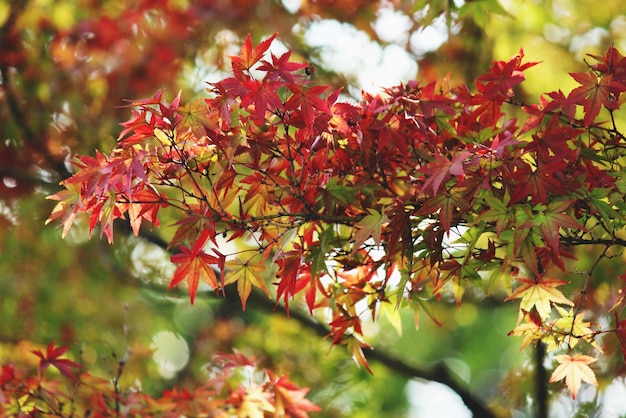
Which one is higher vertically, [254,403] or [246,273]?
[246,273]

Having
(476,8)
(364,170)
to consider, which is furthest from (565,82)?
(364,170)

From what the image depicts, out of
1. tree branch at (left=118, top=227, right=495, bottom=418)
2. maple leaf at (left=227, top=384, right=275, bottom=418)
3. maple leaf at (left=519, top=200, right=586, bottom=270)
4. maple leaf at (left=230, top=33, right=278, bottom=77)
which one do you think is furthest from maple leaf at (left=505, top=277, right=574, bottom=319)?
tree branch at (left=118, top=227, right=495, bottom=418)

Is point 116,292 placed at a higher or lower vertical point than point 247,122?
lower

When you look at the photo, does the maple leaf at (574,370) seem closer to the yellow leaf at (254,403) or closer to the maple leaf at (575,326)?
the maple leaf at (575,326)

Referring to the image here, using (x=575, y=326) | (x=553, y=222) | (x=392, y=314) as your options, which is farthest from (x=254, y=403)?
(x=553, y=222)

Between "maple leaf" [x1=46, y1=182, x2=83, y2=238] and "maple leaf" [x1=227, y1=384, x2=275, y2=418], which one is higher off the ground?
"maple leaf" [x1=46, y1=182, x2=83, y2=238]

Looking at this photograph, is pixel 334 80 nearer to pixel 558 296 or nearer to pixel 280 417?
pixel 280 417

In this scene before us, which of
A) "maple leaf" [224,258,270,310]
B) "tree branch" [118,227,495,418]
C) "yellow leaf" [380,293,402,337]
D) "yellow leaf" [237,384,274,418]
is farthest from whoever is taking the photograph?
"tree branch" [118,227,495,418]

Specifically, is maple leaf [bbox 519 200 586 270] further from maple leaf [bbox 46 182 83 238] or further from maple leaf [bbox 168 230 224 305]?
maple leaf [bbox 46 182 83 238]

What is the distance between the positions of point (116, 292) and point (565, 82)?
2.98 m

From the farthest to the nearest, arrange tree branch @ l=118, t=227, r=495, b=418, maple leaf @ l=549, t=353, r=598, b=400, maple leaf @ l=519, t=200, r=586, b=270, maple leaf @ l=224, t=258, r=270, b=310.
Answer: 1. tree branch @ l=118, t=227, r=495, b=418
2. maple leaf @ l=224, t=258, r=270, b=310
3. maple leaf @ l=549, t=353, r=598, b=400
4. maple leaf @ l=519, t=200, r=586, b=270

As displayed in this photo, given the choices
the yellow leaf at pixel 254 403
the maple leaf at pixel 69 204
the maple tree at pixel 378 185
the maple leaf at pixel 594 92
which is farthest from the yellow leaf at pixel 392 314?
the maple leaf at pixel 69 204

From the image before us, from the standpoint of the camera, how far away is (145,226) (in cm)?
306

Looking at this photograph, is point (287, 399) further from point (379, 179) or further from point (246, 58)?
point (246, 58)
